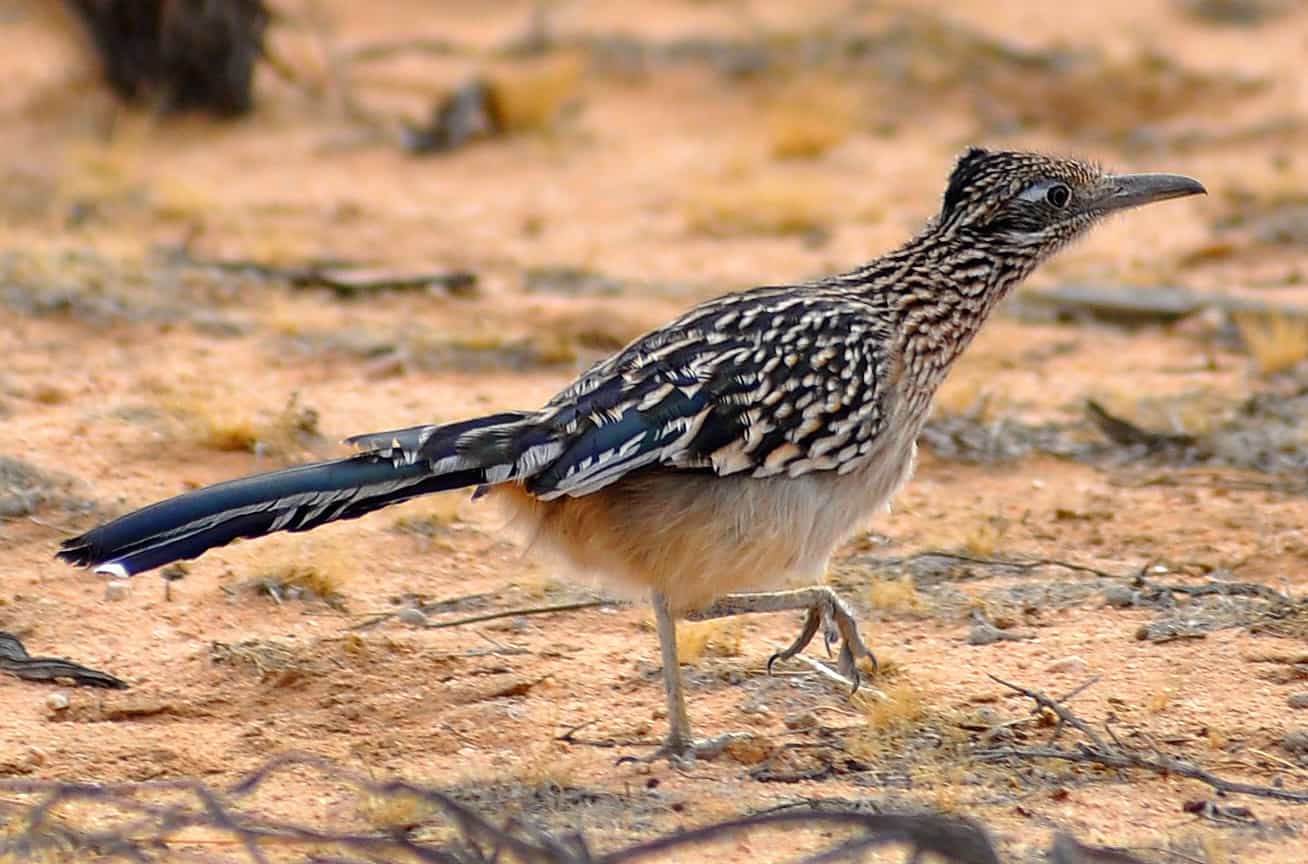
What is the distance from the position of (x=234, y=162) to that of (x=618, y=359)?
7.62 m

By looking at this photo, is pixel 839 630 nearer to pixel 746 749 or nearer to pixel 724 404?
pixel 746 749

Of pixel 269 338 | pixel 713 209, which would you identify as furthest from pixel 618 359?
pixel 713 209

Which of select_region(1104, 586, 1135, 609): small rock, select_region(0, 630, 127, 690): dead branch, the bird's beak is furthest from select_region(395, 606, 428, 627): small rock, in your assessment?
the bird's beak

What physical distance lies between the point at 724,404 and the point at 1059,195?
147cm

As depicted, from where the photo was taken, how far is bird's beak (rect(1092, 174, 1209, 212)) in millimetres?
5852

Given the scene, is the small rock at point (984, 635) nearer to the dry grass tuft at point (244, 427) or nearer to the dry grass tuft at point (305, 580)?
the dry grass tuft at point (305, 580)

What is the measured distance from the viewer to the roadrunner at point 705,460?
15.3 feet

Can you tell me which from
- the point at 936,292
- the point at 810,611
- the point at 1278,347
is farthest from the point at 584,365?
the point at 810,611

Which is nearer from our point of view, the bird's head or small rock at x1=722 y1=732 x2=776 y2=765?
small rock at x1=722 y1=732 x2=776 y2=765

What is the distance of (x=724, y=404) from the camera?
496 cm

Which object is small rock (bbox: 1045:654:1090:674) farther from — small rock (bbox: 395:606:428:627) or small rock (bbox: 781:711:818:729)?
small rock (bbox: 395:606:428:627)

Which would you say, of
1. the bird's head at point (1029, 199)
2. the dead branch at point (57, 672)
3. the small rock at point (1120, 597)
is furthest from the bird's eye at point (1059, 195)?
the dead branch at point (57, 672)

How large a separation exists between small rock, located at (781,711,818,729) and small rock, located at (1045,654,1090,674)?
29.3 inches

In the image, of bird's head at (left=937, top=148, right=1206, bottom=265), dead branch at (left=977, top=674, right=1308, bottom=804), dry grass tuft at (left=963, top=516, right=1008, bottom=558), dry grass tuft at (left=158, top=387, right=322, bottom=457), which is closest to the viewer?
dead branch at (left=977, top=674, right=1308, bottom=804)
